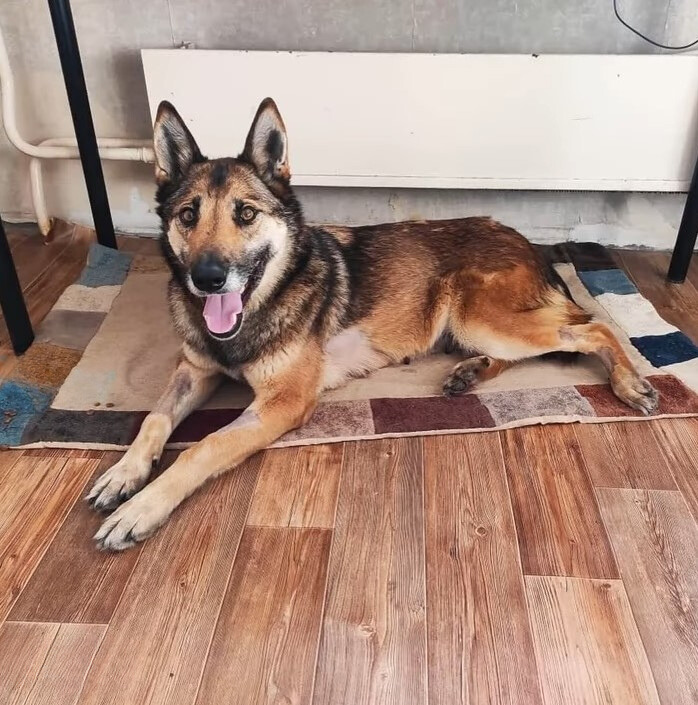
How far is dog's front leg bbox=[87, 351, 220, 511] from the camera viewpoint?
187 cm

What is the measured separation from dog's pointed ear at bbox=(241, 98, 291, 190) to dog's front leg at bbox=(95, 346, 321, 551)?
1.99ft

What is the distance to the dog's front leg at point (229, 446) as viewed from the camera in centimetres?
175

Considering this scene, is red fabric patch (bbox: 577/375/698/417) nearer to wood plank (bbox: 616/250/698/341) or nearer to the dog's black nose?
wood plank (bbox: 616/250/698/341)

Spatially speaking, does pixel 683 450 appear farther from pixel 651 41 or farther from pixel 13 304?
pixel 13 304

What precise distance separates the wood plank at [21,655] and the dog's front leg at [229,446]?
0.26m

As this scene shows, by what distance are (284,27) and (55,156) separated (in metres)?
1.38

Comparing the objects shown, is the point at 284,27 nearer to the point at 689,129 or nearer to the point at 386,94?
the point at 386,94

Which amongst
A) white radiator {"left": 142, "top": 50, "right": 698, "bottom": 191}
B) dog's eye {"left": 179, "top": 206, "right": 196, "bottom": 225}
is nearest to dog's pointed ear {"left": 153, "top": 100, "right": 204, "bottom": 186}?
dog's eye {"left": 179, "top": 206, "right": 196, "bottom": 225}

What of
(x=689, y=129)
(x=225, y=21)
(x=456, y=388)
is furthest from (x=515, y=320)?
(x=225, y=21)

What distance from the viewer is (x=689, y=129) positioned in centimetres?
304

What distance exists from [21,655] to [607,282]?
2.76 meters

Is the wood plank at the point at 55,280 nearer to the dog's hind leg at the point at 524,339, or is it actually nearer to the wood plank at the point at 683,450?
the dog's hind leg at the point at 524,339

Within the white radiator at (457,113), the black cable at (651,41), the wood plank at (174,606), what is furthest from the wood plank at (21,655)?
the black cable at (651,41)

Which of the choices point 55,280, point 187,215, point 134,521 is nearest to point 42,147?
point 55,280
